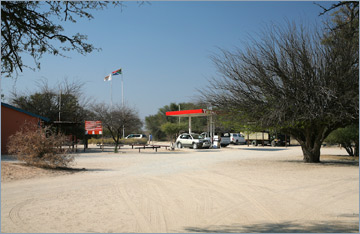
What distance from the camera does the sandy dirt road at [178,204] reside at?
23.1ft

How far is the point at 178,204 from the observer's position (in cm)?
901

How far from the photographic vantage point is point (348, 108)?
17859mm

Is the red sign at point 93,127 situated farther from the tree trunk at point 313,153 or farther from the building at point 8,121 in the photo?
the tree trunk at point 313,153

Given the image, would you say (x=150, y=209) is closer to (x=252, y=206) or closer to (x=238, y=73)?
(x=252, y=206)

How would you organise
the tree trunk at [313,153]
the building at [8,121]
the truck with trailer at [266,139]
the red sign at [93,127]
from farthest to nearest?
the truck with trailer at [266,139]
the red sign at [93,127]
the building at [8,121]
the tree trunk at [313,153]

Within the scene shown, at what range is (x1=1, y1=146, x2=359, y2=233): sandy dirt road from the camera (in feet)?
23.1

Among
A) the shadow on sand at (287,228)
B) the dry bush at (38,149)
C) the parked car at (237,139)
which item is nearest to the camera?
the shadow on sand at (287,228)

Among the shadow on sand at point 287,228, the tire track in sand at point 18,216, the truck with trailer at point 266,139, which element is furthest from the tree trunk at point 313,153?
the truck with trailer at point 266,139

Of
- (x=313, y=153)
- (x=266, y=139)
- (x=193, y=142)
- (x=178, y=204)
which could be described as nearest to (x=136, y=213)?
(x=178, y=204)

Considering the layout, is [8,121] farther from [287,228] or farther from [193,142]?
[287,228]

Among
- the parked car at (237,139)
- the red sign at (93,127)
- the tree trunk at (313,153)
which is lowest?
the tree trunk at (313,153)

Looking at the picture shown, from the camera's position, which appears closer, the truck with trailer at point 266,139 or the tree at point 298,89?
the tree at point 298,89

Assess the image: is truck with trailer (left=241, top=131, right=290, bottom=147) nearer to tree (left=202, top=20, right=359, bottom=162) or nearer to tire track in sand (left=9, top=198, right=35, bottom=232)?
tree (left=202, top=20, right=359, bottom=162)

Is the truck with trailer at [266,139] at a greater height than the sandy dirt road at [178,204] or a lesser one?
greater
